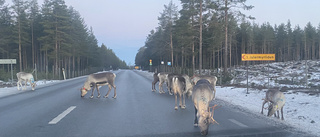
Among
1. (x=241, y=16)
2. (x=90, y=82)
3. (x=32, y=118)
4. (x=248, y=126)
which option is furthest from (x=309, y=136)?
(x=241, y=16)

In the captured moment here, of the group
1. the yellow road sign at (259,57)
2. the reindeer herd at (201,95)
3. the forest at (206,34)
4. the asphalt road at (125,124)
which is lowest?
the asphalt road at (125,124)

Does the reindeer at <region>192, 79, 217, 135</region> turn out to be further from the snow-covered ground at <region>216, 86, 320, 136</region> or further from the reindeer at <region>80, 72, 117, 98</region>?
the reindeer at <region>80, 72, 117, 98</region>

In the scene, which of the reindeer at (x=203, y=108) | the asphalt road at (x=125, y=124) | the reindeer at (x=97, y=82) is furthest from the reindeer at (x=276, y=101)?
the reindeer at (x=97, y=82)

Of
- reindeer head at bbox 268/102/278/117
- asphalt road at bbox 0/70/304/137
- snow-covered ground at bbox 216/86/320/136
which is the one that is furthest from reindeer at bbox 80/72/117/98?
reindeer head at bbox 268/102/278/117

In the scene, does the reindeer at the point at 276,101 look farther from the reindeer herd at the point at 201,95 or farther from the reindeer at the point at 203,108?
the reindeer at the point at 203,108

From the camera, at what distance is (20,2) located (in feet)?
135

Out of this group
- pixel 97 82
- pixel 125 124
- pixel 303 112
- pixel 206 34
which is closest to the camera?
pixel 125 124

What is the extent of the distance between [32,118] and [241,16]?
2467 centimetres

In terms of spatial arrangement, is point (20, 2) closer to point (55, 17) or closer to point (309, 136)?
point (55, 17)

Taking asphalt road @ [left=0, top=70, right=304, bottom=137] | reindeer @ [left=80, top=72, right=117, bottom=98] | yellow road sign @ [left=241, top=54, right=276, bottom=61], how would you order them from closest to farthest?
asphalt road @ [left=0, top=70, right=304, bottom=137] < reindeer @ [left=80, top=72, right=117, bottom=98] < yellow road sign @ [left=241, top=54, right=276, bottom=61]

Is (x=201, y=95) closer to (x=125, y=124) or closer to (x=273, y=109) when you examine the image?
(x=125, y=124)

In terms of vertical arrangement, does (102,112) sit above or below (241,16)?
below

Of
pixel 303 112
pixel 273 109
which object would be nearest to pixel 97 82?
pixel 273 109

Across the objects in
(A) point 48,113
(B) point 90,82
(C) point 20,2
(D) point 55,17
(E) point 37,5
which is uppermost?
(E) point 37,5
